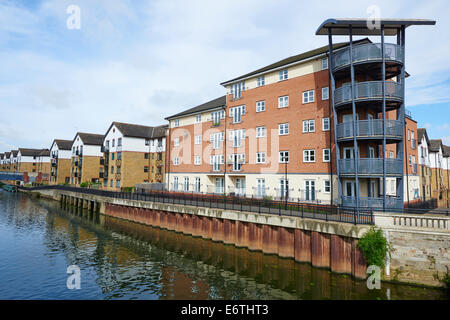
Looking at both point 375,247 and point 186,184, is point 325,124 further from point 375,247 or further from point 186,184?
point 186,184

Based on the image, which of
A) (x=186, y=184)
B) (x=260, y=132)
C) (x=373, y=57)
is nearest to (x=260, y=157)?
(x=260, y=132)

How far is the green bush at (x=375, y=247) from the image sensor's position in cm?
1395

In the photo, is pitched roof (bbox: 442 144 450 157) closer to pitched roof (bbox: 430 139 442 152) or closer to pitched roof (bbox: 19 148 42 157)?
pitched roof (bbox: 430 139 442 152)

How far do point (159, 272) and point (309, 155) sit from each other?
54.1 ft

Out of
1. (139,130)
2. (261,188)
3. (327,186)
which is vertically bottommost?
(261,188)

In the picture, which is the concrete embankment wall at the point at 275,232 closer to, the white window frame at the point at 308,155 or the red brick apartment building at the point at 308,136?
the red brick apartment building at the point at 308,136

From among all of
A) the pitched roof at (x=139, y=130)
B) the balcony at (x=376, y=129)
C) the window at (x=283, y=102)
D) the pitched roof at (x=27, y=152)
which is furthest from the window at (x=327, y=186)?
the pitched roof at (x=27, y=152)

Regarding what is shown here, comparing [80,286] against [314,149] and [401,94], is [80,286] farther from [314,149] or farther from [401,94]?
[401,94]

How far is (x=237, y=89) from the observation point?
110ft

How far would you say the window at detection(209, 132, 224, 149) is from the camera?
116 ft

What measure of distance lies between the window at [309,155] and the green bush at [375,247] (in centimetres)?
1135
